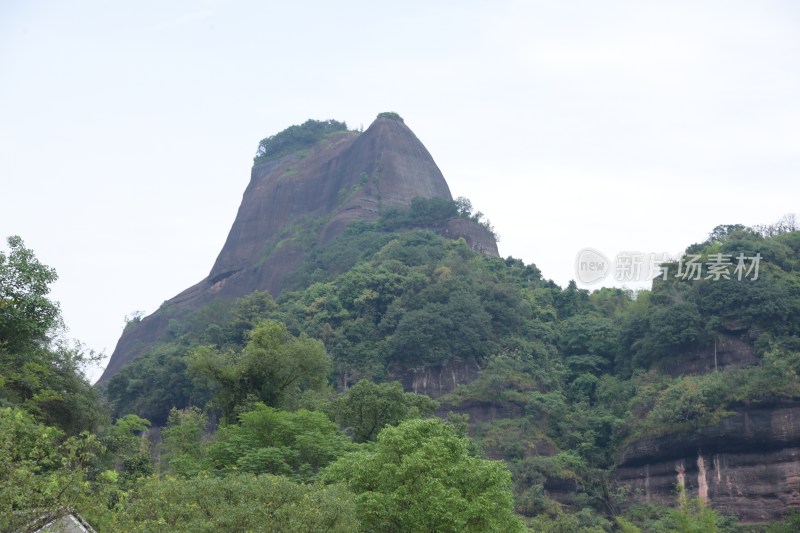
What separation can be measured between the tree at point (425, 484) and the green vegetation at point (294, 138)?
78.7 meters

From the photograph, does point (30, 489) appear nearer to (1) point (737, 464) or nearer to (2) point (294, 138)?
(1) point (737, 464)

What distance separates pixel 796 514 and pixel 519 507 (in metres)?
11.4

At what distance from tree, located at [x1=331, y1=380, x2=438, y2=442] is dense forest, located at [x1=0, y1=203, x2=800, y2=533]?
69mm

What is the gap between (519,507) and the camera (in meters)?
38.4

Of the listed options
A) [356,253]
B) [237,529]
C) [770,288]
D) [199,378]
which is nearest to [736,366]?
[770,288]

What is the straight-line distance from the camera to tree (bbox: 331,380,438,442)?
30359 millimetres

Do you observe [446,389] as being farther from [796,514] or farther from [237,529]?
[237,529]

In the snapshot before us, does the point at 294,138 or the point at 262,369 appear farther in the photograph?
the point at 294,138

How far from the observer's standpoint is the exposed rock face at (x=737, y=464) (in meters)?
38.8

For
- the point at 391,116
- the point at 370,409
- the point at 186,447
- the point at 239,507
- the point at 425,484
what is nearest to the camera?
the point at 239,507

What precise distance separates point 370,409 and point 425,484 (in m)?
11.4

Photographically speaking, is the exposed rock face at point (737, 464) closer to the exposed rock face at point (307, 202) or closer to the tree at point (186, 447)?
the tree at point (186, 447)

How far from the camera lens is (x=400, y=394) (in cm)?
3095
